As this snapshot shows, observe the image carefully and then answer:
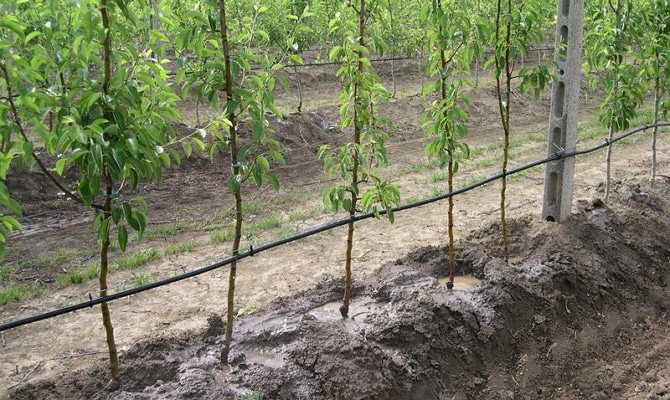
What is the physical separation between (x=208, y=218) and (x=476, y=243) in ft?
12.5

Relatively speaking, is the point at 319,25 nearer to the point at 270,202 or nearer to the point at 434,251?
the point at 270,202

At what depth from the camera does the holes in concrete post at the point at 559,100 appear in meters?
6.04

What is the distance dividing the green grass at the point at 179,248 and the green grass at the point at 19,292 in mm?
1403

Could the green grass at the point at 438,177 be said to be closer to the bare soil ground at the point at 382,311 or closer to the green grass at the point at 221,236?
the bare soil ground at the point at 382,311

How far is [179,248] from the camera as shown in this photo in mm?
7016

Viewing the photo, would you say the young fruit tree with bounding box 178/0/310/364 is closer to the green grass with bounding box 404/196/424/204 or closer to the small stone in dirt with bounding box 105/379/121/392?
the small stone in dirt with bounding box 105/379/121/392

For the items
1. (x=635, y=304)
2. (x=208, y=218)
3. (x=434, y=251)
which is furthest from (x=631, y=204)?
(x=208, y=218)

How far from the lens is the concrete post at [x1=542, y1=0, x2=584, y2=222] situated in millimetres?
5805

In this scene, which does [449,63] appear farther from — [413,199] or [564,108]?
[413,199]

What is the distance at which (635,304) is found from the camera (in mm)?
5605

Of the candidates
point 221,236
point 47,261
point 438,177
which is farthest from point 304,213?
point 47,261

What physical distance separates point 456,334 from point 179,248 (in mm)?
3730

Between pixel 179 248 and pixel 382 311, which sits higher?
pixel 382 311

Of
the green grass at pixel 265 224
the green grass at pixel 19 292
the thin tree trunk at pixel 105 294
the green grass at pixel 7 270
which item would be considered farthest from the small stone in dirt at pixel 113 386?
the green grass at pixel 265 224
